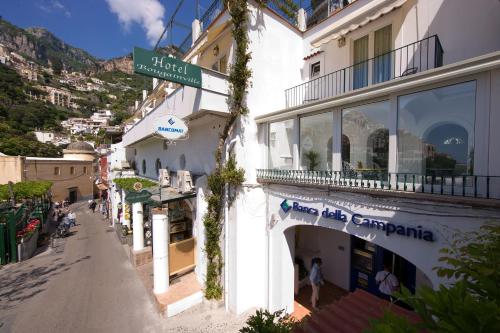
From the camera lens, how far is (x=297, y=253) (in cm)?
1041

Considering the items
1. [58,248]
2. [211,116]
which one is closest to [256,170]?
[211,116]

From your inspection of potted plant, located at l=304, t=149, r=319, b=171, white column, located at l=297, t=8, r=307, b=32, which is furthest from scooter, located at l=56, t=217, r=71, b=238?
white column, located at l=297, t=8, r=307, b=32

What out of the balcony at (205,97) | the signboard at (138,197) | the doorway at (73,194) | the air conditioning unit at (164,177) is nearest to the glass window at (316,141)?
the balcony at (205,97)

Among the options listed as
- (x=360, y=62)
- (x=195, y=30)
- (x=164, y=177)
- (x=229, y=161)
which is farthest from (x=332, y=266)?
(x=195, y=30)

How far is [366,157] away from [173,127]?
19.7ft

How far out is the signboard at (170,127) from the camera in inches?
297

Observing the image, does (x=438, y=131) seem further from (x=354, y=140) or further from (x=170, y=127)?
(x=170, y=127)

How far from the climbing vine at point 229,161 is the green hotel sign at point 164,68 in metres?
1.34

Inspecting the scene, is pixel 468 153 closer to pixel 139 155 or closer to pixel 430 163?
pixel 430 163

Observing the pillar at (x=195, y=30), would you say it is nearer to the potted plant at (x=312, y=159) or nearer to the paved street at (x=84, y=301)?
the potted plant at (x=312, y=159)

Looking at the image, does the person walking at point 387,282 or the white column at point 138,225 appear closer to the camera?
the person walking at point 387,282

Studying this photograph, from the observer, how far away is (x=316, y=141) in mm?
6613

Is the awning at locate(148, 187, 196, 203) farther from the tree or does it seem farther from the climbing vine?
the tree

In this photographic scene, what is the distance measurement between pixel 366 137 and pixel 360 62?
3130 millimetres
